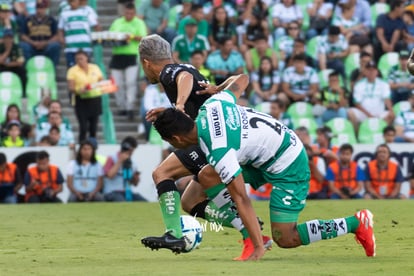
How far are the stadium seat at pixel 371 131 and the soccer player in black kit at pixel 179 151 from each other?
11.2 meters

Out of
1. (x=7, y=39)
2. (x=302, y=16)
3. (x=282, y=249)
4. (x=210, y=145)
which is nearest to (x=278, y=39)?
(x=302, y=16)

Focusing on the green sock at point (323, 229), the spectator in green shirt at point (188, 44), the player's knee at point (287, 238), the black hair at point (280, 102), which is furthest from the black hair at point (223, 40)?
the player's knee at point (287, 238)

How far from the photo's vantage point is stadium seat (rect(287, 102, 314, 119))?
22875mm

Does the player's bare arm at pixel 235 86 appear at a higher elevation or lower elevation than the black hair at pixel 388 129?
higher

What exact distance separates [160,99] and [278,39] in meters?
3.17

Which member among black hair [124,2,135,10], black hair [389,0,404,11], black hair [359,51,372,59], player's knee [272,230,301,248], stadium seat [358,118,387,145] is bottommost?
stadium seat [358,118,387,145]

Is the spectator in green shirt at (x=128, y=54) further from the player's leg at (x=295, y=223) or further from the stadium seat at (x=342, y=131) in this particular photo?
the player's leg at (x=295, y=223)

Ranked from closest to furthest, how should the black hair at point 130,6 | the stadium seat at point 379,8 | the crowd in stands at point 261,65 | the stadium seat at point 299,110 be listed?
the crowd in stands at point 261,65, the stadium seat at point 299,110, the black hair at point 130,6, the stadium seat at point 379,8

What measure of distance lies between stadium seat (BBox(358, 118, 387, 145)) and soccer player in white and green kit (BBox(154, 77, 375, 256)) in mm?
11621

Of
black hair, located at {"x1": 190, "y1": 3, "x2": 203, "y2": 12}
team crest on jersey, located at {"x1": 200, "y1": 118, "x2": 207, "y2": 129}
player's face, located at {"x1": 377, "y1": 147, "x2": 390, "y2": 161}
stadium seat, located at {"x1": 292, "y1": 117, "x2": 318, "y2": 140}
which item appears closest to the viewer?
team crest on jersey, located at {"x1": 200, "y1": 118, "x2": 207, "y2": 129}

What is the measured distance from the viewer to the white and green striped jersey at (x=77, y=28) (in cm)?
2356

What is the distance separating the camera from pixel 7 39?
23.7 metres

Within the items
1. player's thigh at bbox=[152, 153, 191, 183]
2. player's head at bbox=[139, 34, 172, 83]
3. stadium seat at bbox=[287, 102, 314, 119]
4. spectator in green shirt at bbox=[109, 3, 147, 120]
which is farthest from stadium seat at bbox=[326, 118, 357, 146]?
player's head at bbox=[139, 34, 172, 83]

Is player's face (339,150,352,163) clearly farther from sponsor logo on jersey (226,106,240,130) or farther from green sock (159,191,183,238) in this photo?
sponsor logo on jersey (226,106,240,130)
